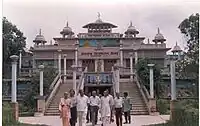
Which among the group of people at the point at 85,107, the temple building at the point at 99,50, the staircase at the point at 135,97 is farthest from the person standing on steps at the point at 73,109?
the temple building at the point at 99,50

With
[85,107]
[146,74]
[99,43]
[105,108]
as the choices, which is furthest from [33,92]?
[99,43]

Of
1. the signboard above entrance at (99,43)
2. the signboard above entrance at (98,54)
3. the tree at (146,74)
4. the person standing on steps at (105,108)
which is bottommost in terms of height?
the person standing on steps at (105,108)

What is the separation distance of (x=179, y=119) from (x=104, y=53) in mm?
23224

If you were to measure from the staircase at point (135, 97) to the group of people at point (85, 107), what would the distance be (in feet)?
20.6

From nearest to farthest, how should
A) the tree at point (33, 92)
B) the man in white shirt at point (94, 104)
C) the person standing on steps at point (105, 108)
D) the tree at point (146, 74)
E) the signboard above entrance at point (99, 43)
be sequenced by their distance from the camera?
the person standing on steps at point (105, 108) < the man in white shirt at point (94, 104) < the tree at point (33, 92) < the tree at point (146, 74) < the signboard above entrance at point (99, 43)

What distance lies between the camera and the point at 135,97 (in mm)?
20375

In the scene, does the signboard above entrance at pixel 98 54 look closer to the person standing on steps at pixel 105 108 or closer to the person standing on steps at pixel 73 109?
the person standing on steps at pixel 105 108

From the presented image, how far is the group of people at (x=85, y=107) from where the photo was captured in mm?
10266

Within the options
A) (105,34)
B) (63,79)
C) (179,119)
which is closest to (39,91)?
(63,79)

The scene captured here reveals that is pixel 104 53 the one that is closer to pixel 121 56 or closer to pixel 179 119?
pixel 121 56

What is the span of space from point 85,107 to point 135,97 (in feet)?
32.9

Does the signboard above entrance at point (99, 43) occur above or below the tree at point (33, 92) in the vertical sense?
above

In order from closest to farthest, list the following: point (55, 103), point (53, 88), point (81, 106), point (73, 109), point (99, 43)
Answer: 1. point (81, 106)
2. point (73, 109)
3. point (55, 103)
4. point (53, 88)
5. point (99, 43)

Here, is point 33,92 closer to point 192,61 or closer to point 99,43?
point 192,61
